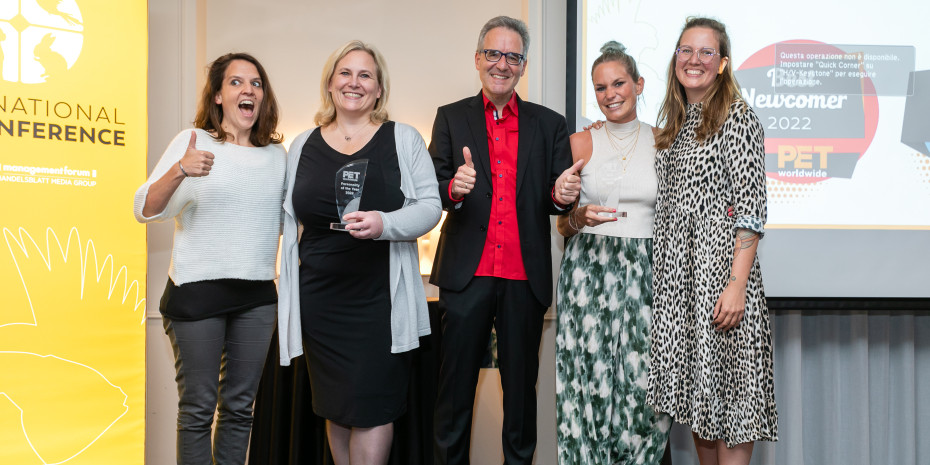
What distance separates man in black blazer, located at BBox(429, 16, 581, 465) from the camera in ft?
7.06

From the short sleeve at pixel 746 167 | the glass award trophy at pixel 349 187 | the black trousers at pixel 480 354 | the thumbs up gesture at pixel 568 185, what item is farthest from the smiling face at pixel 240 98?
the short sleeve at pixel 746 167

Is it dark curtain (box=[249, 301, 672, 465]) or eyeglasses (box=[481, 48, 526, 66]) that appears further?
dark curtain (box=[249, 301, 672, 465])

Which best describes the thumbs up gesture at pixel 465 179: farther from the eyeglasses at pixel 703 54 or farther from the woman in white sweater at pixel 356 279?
the eyeglasses at pixel 703 54

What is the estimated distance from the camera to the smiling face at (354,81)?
2.02 metres

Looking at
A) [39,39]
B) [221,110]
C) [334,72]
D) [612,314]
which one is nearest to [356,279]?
[334,72]

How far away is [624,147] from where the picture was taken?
2.24 m

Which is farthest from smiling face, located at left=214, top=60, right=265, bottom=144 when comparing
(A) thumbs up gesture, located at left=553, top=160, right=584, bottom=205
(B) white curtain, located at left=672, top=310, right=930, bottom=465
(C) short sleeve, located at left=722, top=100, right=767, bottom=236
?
(B) white curtain, located at left=672, top=310, right=930, bottom=465

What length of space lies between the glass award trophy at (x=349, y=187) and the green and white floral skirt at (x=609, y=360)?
0.84 metres

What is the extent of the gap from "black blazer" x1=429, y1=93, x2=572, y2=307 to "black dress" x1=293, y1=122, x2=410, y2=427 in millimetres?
249

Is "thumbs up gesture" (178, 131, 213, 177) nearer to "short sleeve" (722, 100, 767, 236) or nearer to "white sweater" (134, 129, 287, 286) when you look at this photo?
"white sweater" (134, 129, 287, 286)

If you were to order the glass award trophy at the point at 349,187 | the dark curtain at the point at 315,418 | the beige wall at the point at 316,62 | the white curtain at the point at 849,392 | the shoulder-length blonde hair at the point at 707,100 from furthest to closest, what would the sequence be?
the beige wall at the point at 316,62, the white curtain at the point at 849,392, the dark curtain at the point at 315,418, the shoulder-length blonde hair at the point at 707,100, the glass award trophy at the point at 349,187

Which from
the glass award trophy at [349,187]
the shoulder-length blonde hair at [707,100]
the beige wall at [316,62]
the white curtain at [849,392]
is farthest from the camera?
the beige wall at [316,62]

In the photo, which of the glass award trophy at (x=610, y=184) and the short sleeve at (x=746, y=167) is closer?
the short sleeve at (x=746, y=167)

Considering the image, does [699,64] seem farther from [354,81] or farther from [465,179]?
[354,81]
